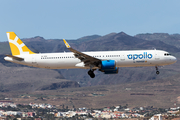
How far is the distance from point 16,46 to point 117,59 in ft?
81.3

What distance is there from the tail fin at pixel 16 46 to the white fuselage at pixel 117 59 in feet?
12.0

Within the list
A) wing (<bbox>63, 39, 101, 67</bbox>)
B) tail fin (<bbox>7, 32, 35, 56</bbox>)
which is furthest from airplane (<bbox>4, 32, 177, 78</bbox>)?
tail fin (<bbox>7, 32, 35, 56</bbox>)

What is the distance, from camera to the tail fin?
80.9 m

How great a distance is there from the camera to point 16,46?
81438 millimetres

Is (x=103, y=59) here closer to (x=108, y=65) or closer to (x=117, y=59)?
(x=108, y=65)

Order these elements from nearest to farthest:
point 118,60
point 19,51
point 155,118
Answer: point 118,60, point 19,51, point 155,118

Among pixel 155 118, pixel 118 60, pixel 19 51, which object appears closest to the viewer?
pixel 118 60

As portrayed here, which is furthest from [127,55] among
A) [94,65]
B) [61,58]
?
[61,58]

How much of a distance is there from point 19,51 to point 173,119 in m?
141

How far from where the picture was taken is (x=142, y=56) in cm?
7488

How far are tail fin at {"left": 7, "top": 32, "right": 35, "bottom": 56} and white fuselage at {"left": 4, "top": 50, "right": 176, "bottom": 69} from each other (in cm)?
367

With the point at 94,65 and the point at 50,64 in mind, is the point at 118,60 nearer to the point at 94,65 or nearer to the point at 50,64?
the point at 94,65

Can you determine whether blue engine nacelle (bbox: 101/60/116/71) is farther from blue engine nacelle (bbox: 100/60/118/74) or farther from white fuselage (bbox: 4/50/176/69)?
white fuselage (bbox: 4/50/176/69)

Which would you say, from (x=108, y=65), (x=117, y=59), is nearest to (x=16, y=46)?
(x=108, y=65)
